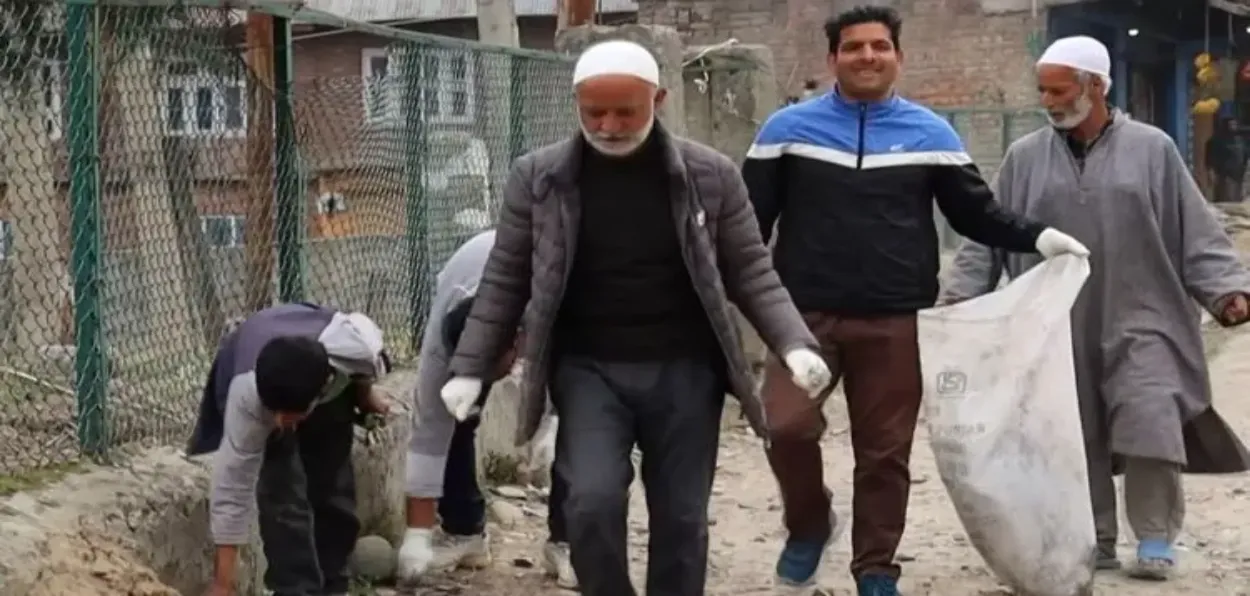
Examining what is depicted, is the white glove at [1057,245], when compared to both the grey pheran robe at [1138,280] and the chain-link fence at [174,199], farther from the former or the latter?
the chain-link fence at [174,199]

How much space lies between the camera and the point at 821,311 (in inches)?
208

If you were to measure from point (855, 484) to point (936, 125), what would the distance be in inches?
41.4

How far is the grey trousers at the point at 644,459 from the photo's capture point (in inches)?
169

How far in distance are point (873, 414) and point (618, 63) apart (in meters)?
1.57

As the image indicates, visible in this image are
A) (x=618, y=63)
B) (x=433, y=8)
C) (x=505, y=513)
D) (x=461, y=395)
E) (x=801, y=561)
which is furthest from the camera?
(x=433, y=8)

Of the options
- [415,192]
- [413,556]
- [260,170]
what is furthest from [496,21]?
[413,556]

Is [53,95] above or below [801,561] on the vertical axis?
above

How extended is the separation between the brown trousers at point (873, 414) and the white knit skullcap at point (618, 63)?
1.24 m

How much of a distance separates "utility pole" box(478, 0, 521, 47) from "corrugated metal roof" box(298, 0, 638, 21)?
435 inches

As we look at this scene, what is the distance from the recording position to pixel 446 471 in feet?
19.5

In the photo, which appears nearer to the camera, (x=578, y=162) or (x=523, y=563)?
(x=578, y=162)

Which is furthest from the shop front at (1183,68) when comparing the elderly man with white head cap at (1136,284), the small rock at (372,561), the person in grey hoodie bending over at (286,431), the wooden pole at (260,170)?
the person in grey hoodie bending over at (286,431)

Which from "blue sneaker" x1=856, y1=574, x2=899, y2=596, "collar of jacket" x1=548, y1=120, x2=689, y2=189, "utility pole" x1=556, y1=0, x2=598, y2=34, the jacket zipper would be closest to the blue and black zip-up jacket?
the jacket zipper

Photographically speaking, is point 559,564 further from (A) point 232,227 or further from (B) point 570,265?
(B) point 570,265
